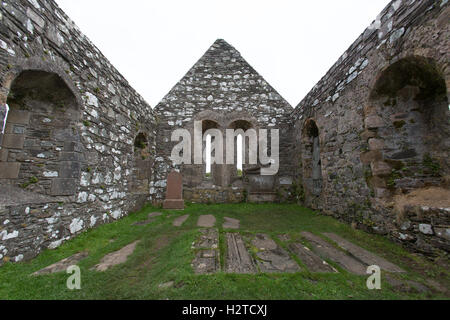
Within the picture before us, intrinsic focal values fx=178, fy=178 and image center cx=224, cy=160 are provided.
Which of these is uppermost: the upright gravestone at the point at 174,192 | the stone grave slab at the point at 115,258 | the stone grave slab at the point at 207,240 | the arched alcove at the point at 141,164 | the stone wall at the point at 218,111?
the stone wall at the point at 218,111

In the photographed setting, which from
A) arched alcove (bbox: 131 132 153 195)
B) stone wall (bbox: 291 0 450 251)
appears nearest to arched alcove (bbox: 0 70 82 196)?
arched alcove (bbox: 131 132 153 195)

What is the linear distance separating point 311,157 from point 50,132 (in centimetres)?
662

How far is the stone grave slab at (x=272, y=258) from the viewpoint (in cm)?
212

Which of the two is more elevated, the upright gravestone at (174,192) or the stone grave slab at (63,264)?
the upright gravestone at (174,192)

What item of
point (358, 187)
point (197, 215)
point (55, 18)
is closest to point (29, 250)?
point (197, 215)

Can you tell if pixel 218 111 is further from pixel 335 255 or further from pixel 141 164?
pixel 335 255

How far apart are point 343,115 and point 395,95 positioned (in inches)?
37.6

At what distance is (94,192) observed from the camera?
3.76 metres

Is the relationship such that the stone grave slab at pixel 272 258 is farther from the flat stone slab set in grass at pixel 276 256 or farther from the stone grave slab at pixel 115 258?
the stone grave slab at pixel 115 258

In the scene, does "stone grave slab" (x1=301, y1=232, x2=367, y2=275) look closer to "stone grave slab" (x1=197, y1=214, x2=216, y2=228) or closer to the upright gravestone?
"stone grave slab" (x1=197, y1=214, x2=216, y2=228)

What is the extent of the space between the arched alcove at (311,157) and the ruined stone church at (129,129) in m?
0.30

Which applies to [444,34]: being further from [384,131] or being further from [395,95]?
[384,131]

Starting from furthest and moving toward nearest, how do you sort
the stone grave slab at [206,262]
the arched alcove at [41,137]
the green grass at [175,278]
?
the arched alcove at [41,137], the stone grave slab at [206,262], the green grass at [175,278]

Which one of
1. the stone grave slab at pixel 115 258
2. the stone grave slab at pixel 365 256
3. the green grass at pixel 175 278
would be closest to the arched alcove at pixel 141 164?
the green grass at pixel 175 278
